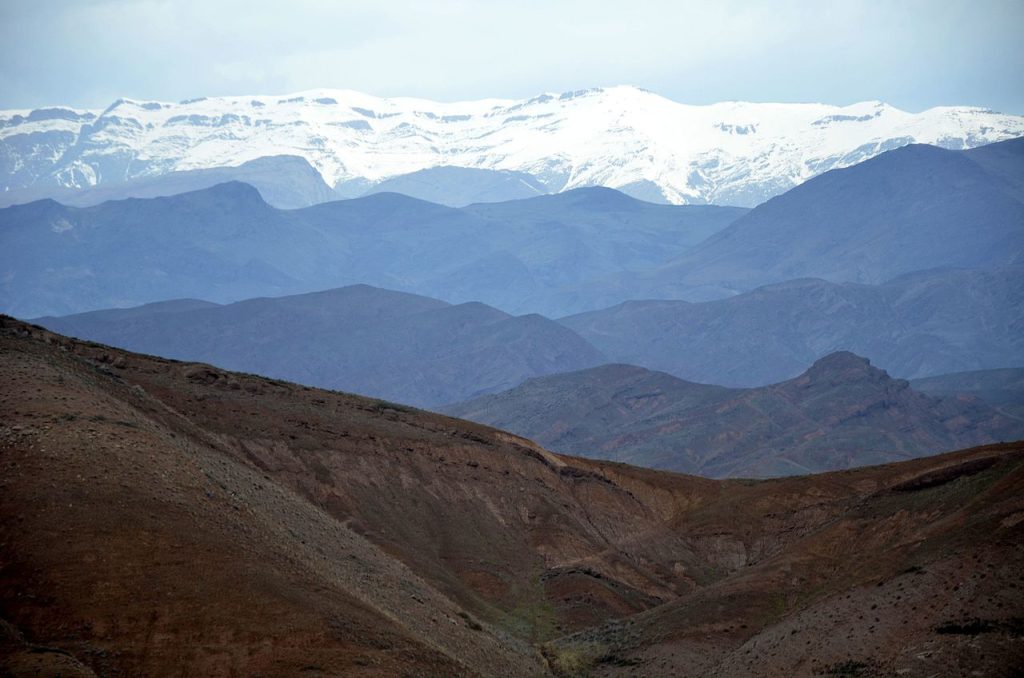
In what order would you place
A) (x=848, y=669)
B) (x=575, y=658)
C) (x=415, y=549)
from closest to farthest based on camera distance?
(x=848, y=669), (x=575, y=658), (x=415, y=549)

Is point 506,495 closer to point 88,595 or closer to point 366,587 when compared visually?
point 366,587

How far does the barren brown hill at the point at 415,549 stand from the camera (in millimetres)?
40156

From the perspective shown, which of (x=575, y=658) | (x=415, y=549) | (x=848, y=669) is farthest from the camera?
(x=415, y=549)

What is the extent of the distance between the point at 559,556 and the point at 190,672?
4313 cm

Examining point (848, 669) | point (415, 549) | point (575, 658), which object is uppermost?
point (415, 549)

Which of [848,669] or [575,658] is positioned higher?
[848,669]

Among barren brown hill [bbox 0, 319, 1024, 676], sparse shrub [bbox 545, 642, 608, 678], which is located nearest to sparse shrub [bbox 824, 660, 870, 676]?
barren brown hill [bbox 0, 319, 1024, 676]

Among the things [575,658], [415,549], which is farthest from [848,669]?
[415,549]

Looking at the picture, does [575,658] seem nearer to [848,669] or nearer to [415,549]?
[415,549]

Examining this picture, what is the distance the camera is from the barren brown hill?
40156 mm

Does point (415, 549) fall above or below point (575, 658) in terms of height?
above

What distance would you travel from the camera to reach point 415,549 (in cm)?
7144

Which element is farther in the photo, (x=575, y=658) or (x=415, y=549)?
(x=415, y=549)

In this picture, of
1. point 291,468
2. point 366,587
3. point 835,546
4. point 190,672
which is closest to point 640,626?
point 835,546
